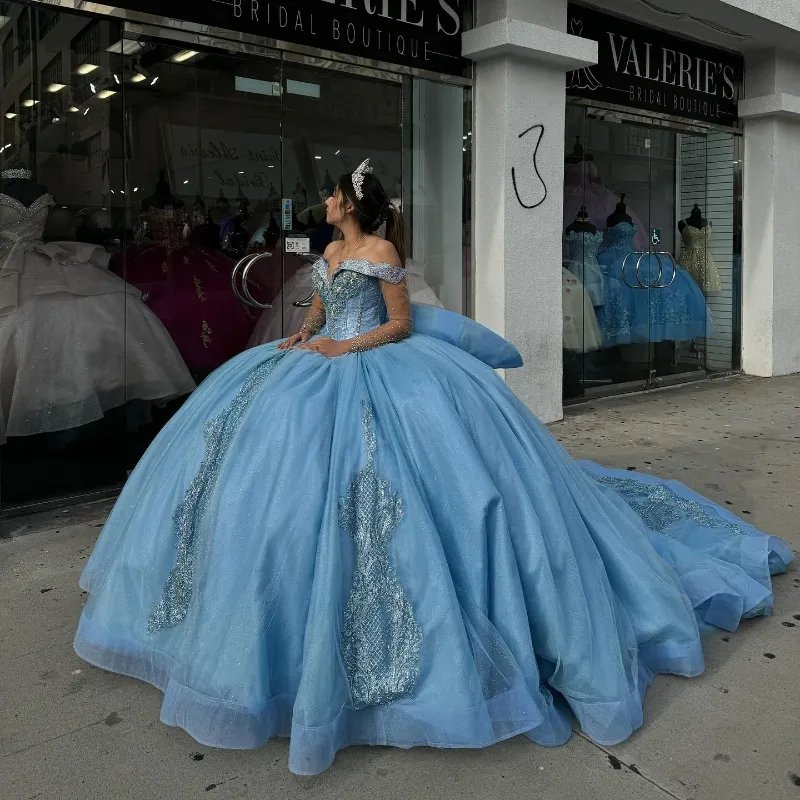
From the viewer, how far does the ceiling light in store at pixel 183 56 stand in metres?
4.77

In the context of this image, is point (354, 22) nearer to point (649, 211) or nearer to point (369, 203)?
point (369, 203)

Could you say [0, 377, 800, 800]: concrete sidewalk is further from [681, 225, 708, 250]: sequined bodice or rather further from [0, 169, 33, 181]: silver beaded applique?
[681, 225, 708, 250]: sequined bodice

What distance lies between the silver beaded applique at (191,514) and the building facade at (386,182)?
2397 mm

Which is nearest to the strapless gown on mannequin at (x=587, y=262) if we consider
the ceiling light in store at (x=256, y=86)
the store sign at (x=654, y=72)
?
the store sign at (x=654, y=72)

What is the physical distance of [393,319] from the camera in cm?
284

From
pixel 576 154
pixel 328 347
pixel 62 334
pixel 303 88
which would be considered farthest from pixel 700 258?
pixel 328 347

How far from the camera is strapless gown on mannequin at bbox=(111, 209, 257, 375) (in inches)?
190

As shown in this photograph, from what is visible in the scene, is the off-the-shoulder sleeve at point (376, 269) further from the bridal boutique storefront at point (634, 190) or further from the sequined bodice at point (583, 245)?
the sequined bodice at point (583, 245)

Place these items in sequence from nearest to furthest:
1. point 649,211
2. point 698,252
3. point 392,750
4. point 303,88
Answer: point 392,750 < point 303,88 < point 649,211 < point 698,252

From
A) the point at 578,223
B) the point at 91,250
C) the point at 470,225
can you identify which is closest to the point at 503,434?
the point at 91,250

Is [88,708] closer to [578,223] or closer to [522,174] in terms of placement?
[522,174]

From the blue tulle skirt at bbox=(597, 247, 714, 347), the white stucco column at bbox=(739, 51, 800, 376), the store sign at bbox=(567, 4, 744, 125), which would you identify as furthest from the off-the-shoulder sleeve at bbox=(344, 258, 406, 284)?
the white stucco column at bbox=(739, 51, 800, 376)

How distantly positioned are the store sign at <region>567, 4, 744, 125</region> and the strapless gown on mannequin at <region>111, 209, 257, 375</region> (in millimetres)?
3422

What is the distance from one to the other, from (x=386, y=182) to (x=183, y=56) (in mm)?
1659
